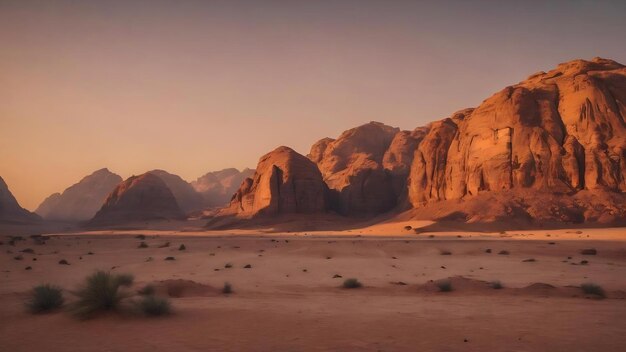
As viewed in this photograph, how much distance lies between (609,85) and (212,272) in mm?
64377

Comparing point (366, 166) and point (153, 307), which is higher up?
point (366, 166)

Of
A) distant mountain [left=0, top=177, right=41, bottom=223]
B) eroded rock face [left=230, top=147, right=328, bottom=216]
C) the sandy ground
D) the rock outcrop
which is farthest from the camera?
the rock outcrop

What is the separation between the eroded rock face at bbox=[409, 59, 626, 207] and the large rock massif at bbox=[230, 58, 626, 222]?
128mm

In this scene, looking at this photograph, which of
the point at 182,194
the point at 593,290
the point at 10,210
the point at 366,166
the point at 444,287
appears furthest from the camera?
the point at 182,194

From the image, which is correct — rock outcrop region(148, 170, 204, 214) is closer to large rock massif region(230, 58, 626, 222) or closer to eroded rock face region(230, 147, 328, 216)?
eroded rock face region(230, 147, 328, 216)

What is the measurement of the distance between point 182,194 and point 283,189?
107808 mm

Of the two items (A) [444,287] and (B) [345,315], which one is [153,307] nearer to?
(B) [345,315]

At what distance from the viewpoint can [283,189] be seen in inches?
3155

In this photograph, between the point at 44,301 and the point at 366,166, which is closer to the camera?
the point at 44,301

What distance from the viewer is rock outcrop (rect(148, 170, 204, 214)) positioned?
167200 mm

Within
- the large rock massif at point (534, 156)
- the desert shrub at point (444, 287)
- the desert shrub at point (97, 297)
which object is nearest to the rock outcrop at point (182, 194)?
the large rock massif at point (534, 156)

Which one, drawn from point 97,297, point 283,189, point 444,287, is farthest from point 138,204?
point 444,287

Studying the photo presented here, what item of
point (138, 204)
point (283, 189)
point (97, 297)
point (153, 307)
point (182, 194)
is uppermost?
point (182, 194)

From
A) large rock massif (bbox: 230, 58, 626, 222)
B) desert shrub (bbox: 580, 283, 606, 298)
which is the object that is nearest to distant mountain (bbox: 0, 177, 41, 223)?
large rock massif (bbox: 230, 58, 626, 222)
